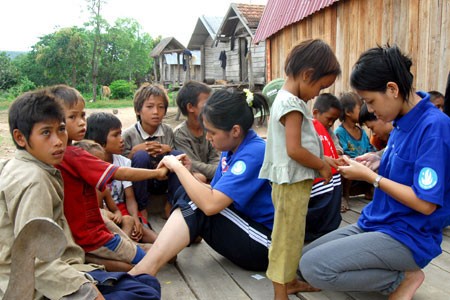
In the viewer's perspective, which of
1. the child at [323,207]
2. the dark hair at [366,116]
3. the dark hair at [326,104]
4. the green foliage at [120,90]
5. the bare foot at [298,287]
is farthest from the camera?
the green foliage at [120,90]

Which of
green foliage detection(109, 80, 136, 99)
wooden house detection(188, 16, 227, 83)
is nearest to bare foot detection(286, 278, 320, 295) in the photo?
wooden house detection(188, 16, 227, 83)

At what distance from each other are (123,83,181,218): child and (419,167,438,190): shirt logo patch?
6.11 feet

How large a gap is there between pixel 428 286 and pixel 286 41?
270 inches

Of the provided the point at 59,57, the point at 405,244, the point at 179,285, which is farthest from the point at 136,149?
the point at 59,57

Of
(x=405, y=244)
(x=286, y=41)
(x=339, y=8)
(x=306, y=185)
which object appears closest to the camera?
(x=405, y=244)

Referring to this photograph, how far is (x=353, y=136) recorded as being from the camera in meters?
3.98

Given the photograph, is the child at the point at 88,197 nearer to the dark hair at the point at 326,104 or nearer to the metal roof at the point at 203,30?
the dark hair at the point at 326,104

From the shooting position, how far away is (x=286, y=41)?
845 centimetres

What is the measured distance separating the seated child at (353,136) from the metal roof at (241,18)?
37.0ft

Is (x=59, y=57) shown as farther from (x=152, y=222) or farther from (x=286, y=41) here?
(x=152, y=222)

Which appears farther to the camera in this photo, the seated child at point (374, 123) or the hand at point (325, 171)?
the seated child at point (374, 123)

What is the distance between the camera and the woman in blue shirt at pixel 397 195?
175 cm

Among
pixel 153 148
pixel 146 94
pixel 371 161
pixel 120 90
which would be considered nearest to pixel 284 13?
pixel 146 94

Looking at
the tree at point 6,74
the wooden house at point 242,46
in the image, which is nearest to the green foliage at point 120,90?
the tree at point 6,74
